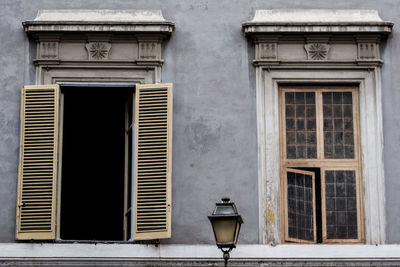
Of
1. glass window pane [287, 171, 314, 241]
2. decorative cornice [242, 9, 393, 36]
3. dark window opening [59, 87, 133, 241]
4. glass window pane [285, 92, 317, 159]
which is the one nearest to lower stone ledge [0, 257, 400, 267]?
glass window pane [287, 171, 314, 241]

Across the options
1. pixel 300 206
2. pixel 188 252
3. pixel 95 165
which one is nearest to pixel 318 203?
pixel 300 206

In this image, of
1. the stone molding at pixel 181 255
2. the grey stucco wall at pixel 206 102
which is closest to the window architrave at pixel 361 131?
the grey stucco wall at pixel 206 102

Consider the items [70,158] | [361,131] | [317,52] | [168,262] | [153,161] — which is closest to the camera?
[168,262]

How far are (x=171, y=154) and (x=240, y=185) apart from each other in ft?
3.06

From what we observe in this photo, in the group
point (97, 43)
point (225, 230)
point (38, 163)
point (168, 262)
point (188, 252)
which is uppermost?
point (97, 43)

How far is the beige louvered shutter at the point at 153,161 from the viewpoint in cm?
1262

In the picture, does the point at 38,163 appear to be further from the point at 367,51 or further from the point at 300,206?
the point at 367,51

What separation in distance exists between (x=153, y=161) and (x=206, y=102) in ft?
3.41

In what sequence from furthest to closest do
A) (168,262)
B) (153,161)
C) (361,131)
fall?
1. (361,131)
2. (153,161)
3. (168,262)

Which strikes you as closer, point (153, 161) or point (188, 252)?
point (188, 252)

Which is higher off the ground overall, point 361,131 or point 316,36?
point 316,36

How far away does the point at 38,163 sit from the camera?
12820mm

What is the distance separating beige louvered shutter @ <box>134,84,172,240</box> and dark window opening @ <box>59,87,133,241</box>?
713 mm

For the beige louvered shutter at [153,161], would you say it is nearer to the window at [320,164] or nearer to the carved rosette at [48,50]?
the carved rosette at [48,50]
